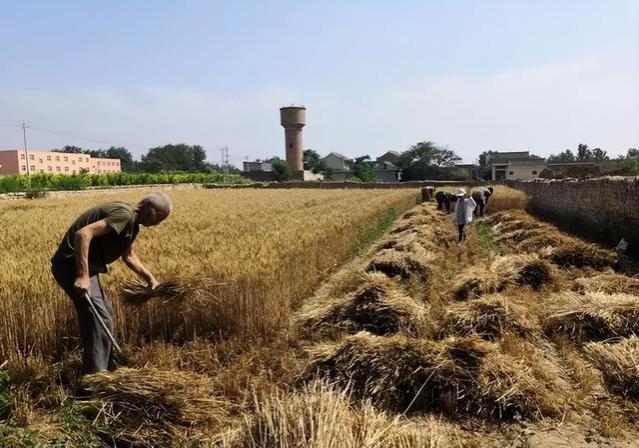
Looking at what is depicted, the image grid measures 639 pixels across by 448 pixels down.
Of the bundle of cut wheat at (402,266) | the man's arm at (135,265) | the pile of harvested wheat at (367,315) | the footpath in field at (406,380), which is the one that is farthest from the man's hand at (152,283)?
the bundle of cut wheat at (402,266)

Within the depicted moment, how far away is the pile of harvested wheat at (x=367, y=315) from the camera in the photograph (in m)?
6.08

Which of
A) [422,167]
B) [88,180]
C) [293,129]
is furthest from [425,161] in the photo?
[88,180]

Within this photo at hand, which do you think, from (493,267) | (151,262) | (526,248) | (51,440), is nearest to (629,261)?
(526,248)

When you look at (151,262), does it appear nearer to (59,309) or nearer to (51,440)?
(59,309)

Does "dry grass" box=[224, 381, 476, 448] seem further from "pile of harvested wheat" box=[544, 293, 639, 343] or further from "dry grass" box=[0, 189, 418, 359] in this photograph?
"pile of harvested wheat" box=[544, 293, 639, 343]

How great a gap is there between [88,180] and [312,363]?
55238 mm

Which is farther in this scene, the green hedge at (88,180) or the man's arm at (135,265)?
the green hedge at (88,180)

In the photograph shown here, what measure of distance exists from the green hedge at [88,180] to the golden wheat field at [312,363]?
35.8 meters

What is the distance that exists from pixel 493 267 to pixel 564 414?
5.28 meters

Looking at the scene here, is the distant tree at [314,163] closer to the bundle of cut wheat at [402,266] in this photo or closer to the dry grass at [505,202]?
the dry grass at [505,202]

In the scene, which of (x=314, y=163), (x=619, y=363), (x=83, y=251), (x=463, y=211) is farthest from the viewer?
(x=314, y=163)

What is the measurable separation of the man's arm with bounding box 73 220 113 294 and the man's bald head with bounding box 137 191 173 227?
1.16ft

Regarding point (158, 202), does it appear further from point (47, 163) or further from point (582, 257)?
point (47, 163)

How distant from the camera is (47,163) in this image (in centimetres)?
8606
